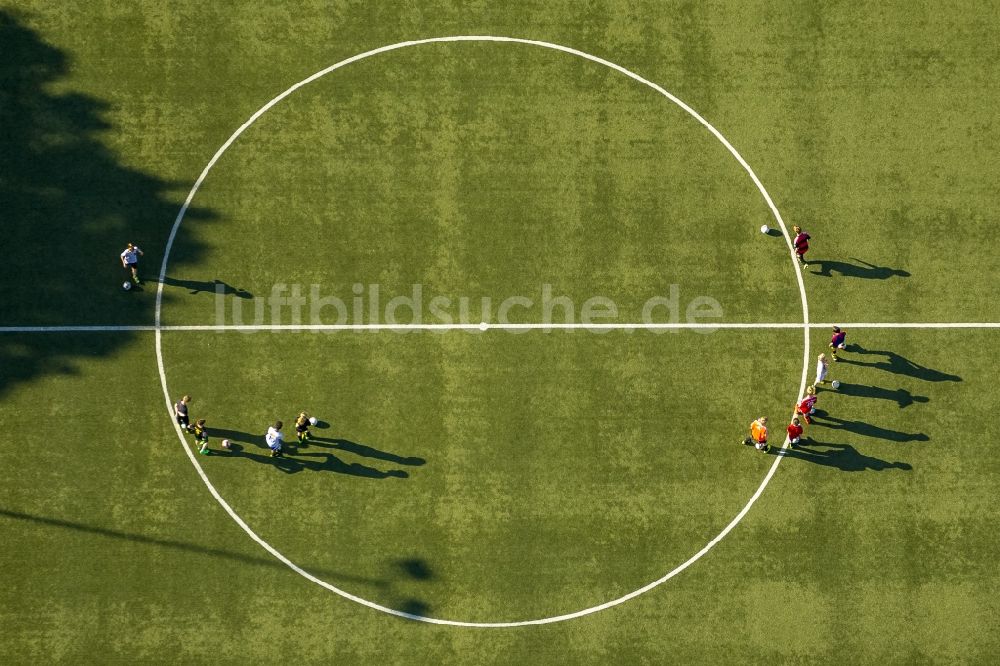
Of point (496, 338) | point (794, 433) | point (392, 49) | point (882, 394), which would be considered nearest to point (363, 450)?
point (496, 338)

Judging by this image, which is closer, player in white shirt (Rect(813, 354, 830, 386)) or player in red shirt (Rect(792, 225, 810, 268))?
player in white shirt (Rect(813, 354, 830, 386))

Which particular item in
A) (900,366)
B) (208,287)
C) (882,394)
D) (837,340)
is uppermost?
(208,287)

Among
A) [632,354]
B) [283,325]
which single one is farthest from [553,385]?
[283,325]

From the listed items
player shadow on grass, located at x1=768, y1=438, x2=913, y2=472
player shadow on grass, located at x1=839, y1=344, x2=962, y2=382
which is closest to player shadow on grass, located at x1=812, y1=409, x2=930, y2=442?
player shadow on grass, located at x1=768, y1=438, x2=913, y2=472

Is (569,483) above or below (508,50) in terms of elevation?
below

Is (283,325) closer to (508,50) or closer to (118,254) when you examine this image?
(118,254)

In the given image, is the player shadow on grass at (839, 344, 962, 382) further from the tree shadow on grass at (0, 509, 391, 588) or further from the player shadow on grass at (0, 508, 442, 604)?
the tree shadow on grass at (0, 509, 391, 588)

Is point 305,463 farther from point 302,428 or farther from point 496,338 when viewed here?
point 496,338
